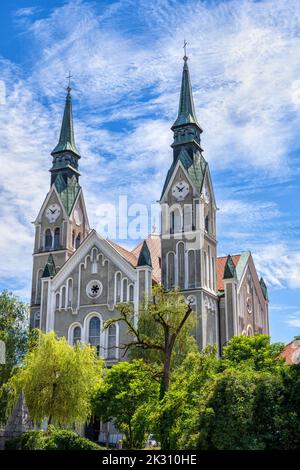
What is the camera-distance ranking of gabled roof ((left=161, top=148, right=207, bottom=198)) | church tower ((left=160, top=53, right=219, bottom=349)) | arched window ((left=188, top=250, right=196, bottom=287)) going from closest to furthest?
church tower ((left=160, top=53, right=219, bottom=349)), arched window ((left=188, top=250, right=196, bottom=287)), gabled roof ((left=161, top=148, right=207, bottom=198))

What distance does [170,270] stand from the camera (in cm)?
4850

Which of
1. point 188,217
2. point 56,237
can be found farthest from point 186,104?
point 56,237

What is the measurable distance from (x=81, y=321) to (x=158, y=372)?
2208 centimetres

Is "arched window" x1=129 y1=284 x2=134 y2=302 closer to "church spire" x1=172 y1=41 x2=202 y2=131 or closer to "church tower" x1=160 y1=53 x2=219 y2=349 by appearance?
"church tower" x1=160 y1=53 x2=219 y2=349

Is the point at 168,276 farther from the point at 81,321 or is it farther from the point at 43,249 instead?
the point at 43,249

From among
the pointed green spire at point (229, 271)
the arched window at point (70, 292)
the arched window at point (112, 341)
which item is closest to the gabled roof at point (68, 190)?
the arched window at point (70, 292)

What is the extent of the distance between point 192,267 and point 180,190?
283 inches

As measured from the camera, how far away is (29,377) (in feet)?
106

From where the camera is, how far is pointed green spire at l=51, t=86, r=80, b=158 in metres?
59.1

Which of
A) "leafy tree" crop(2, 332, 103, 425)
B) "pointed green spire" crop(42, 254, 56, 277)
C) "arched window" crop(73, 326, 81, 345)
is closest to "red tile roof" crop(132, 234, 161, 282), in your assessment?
"arched window" crop(73, 326, 81, 345)

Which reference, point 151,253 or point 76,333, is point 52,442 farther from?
point 151,253

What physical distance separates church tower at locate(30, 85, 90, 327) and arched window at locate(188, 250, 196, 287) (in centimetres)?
1182
